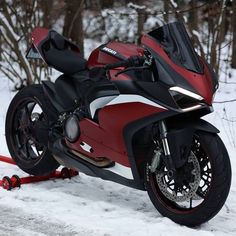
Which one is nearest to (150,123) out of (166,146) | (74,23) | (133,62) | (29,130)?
(166,146)

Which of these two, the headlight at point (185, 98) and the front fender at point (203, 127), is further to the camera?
the front fender at point (203, 127)

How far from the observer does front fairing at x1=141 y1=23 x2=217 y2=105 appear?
3.81m

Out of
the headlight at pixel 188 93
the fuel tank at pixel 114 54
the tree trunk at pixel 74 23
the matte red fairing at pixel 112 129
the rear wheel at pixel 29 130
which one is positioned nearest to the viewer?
the headlight at pixel 188 93

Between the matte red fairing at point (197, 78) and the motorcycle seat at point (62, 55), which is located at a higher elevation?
the motorcycle seat at point (62, 55)

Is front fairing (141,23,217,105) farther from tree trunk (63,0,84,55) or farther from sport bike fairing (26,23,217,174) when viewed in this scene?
tree trunk (63,0,84,55)

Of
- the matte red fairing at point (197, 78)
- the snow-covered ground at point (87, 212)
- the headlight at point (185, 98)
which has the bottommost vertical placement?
the snow-covered ground at point (87, 212)

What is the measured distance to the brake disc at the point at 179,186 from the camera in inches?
155

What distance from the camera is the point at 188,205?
4164 millimetres

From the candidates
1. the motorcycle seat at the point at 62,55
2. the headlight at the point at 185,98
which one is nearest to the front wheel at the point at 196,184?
the headlight at the point at 185,98

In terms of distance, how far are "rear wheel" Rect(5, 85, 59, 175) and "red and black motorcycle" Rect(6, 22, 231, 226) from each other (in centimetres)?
22

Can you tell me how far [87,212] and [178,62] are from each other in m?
1.23

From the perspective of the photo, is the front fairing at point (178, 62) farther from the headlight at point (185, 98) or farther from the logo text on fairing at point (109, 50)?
the logo text on fairing at point (109, 50)

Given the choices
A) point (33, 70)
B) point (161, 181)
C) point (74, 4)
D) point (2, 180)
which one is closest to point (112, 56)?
point (161, 181)

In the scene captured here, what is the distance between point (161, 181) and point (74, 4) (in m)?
7.54
